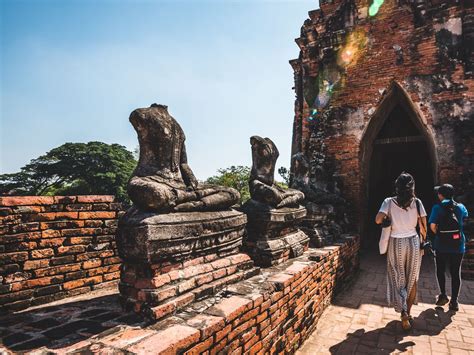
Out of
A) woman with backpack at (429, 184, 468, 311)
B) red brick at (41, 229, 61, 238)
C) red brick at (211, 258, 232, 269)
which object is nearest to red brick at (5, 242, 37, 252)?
red brick at (41, 229, 61, 238)

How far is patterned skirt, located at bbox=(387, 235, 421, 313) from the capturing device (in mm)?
3180

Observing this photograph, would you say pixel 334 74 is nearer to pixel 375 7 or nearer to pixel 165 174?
pixel 375 7

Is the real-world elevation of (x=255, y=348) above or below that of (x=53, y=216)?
below

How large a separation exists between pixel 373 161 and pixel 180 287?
8.01 meters

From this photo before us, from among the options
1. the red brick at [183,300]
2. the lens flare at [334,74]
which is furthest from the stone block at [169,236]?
the lens flare at [334,74]

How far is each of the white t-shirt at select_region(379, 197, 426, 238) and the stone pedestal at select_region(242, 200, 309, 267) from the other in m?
1.14

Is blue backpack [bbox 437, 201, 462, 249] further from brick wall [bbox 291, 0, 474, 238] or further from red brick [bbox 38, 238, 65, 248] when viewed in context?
red brick [bbox 38, 238, 65, 248]

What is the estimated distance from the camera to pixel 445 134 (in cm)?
Answer: 650

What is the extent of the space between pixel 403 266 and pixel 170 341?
270 centimetres

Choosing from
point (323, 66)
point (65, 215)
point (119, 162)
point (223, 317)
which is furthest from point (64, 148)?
point (223, 317)

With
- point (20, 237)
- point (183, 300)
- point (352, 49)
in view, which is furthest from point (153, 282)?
point (352, 49)

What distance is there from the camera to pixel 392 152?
10617mm

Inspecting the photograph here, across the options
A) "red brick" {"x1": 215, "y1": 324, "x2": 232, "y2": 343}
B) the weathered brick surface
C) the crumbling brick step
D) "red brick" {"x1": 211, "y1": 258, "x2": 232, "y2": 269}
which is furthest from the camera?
"red brick" {"x1": 211, "y1": 258, "x2": 232, "y2": 269}

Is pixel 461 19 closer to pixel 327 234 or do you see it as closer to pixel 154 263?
pixel 327 234
